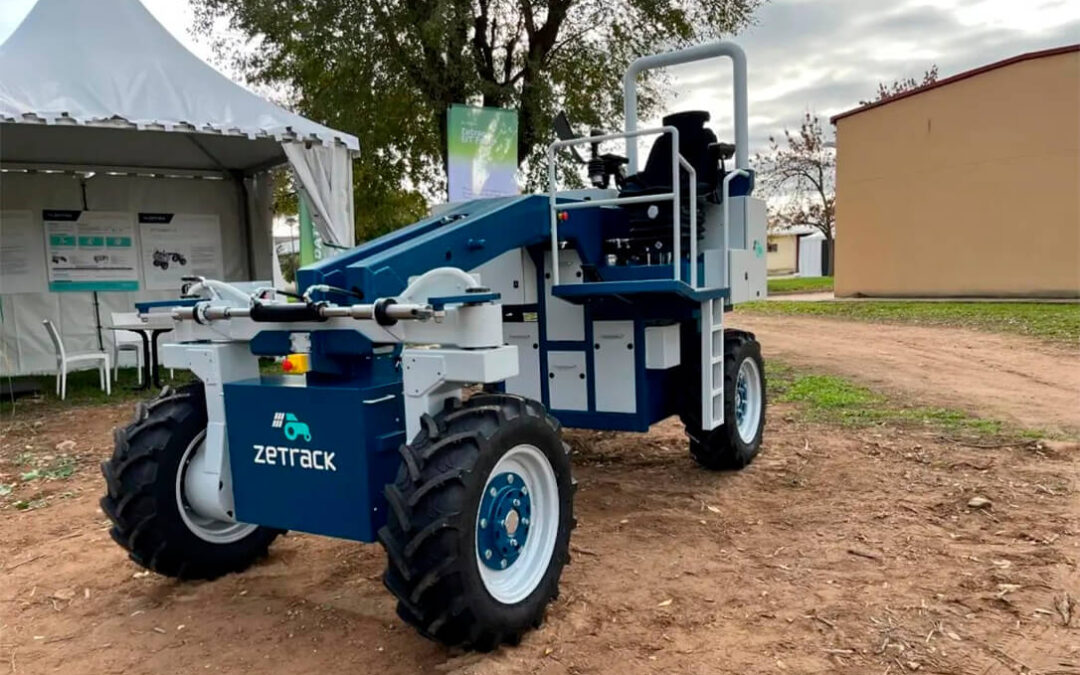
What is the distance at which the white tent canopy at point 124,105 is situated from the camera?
912cm

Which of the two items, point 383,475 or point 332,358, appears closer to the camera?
point 383,475

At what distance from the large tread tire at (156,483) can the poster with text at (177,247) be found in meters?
9.41

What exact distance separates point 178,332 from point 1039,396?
7.72m

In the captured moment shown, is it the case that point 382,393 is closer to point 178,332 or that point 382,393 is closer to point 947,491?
point 178,332

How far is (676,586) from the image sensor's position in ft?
13.0

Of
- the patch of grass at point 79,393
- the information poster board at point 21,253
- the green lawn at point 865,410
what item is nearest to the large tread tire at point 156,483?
the green lawn at point 865,410

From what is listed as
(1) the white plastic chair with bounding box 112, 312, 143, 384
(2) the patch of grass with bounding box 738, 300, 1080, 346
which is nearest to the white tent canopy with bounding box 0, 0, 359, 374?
(1) the white plastic chair with bounding box 112, 312, 143, 384

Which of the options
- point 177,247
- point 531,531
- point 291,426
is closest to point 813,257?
point 177,247

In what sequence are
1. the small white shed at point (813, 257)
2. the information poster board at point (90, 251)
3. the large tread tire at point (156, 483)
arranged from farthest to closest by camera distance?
the small white shed at point (813, 257)
the information poster board at point (90, 251)
the large tread tire at point (156, 483)

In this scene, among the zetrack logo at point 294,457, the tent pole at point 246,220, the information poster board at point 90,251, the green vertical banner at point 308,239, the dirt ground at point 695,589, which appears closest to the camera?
the dirt ground at point 695,589

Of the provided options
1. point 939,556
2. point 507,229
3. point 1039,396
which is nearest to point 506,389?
point 507,229

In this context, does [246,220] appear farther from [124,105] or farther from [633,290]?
[633,290]

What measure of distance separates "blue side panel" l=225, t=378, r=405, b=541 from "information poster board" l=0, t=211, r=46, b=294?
9636 mm

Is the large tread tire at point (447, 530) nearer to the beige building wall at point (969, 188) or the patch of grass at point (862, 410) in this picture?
the patch of grass at point (862, 410)
